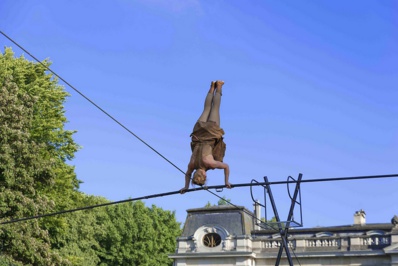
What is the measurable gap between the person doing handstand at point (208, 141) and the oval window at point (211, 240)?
33930 millimetres

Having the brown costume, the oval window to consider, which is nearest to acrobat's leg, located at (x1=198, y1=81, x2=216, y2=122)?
the brown costume

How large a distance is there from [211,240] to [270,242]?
3804mm

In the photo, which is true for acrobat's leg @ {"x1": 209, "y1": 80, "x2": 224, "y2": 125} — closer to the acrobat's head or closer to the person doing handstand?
the person doing handstand

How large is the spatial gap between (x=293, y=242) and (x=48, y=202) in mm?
18465

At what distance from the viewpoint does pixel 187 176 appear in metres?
14.9

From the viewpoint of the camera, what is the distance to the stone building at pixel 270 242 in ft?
148

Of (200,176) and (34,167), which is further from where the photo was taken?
(34,167)

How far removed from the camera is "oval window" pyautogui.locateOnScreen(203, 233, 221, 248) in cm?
4828

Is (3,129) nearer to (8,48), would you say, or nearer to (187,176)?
(8,48)

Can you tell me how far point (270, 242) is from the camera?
47969 millimetres

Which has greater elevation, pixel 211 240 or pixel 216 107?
pixel 211 240

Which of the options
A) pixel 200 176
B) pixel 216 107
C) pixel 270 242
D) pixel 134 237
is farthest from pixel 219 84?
pixel 134 237

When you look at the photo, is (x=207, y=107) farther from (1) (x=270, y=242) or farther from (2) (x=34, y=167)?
(1) (x=270, y=242)

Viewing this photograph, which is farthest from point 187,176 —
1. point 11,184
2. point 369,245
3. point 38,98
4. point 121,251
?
point 121,251
